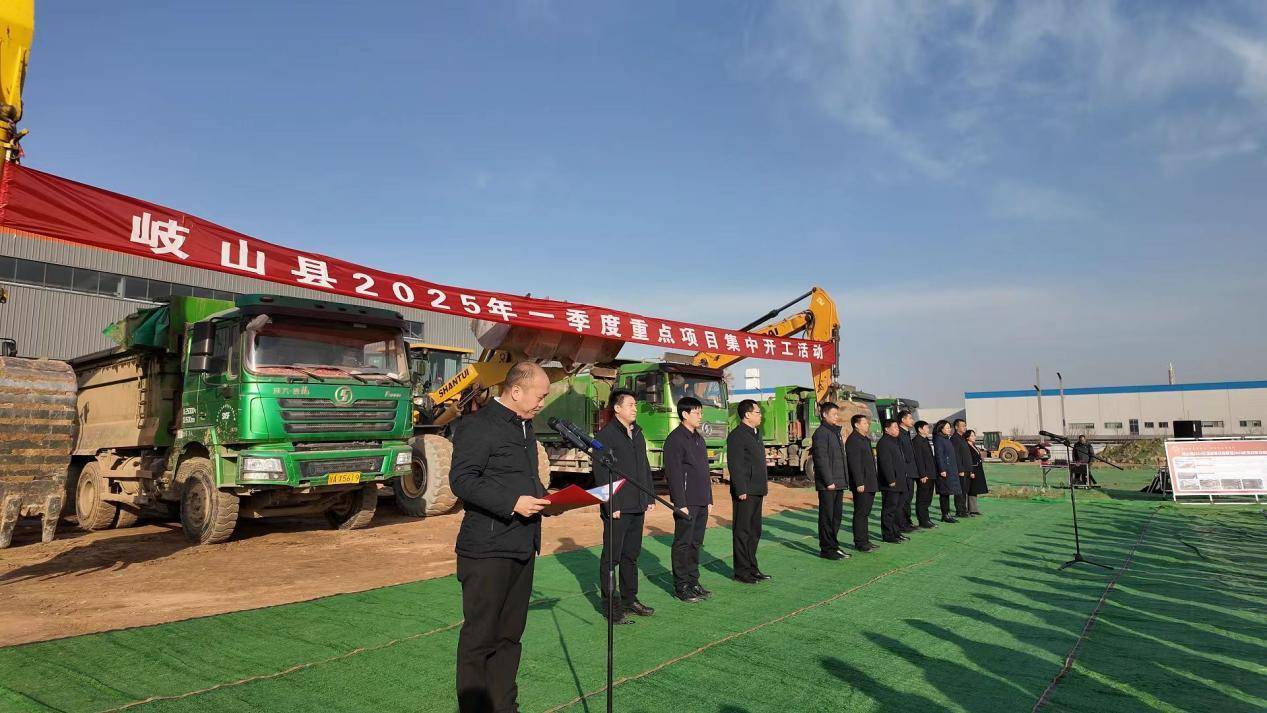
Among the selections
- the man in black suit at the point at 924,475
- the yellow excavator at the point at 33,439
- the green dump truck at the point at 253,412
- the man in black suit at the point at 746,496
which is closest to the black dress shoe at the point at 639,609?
the man in black suit at the point at 746,496

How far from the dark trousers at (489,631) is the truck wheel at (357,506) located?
7.10 m

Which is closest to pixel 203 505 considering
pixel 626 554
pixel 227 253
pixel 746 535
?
pixel 227 253

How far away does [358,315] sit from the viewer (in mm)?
8844

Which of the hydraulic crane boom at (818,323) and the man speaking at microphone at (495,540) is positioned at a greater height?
the hydraulic crane boom at (818,323)

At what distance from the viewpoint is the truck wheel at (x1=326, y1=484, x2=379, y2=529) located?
31.6ft

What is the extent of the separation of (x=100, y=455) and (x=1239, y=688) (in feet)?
42.1

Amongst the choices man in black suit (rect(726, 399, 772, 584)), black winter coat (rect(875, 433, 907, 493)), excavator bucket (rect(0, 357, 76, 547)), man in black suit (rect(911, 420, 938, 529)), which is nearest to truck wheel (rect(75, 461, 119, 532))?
excavator bucket (rect(0, 357, 76, 547))

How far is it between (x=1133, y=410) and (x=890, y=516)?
55971 millimetres

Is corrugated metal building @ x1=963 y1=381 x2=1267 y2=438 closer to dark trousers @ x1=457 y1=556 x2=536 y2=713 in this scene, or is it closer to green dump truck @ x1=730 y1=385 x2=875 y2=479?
green dump truck @ x1=730 y1=385 x2=875 y2=479

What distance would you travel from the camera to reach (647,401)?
14.6 meters

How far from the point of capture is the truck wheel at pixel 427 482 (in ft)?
34.7

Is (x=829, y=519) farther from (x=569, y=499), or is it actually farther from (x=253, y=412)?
(x=253, y=412)

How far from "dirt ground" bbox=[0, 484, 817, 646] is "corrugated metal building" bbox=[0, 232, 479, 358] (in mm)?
9366

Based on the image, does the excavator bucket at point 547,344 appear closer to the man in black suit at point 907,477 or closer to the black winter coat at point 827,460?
the black winter coat at point 827,460
